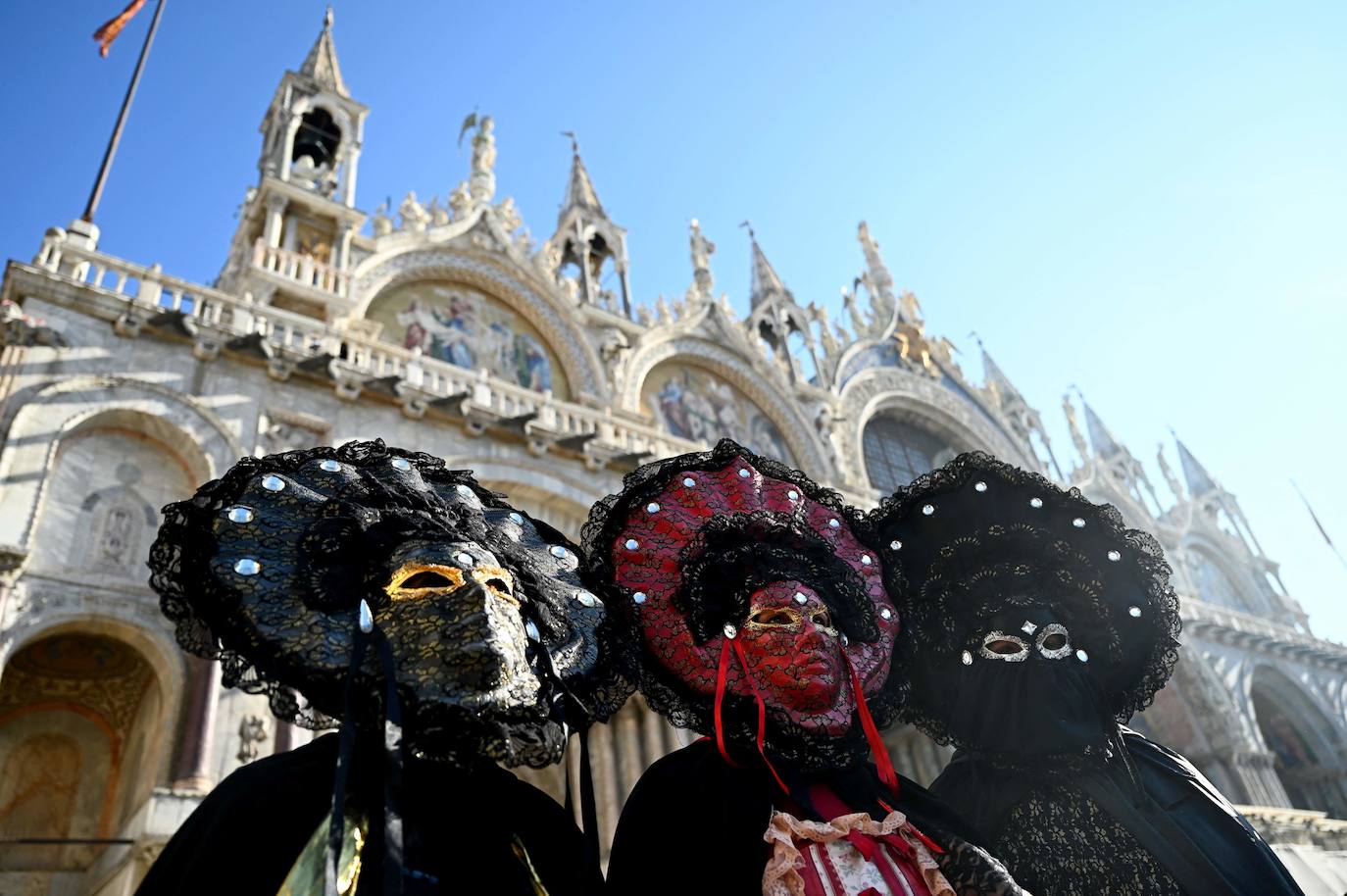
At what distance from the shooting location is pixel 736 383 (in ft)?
49.9

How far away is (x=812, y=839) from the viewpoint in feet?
6.81

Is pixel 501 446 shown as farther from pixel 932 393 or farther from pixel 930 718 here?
pixel 932 393

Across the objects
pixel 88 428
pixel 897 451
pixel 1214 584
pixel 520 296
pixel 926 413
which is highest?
pixel 926 413

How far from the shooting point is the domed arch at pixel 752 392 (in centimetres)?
1448

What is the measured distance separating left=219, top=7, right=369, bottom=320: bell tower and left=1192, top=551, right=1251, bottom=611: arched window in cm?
1881

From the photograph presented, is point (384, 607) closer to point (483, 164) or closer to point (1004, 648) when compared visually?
point (1004, 648)

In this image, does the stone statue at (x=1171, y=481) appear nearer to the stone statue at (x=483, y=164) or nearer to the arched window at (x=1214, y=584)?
the arched window at (x=1214, y=584)

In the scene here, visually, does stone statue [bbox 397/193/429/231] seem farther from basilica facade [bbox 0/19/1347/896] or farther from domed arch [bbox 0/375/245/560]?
domed arch [bbox 0/375/245/560]

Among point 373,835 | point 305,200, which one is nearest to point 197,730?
point 373,835

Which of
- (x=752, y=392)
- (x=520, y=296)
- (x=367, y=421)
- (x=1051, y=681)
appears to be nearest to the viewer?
(x=1051, y=681)

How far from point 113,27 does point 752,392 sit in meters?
9.80

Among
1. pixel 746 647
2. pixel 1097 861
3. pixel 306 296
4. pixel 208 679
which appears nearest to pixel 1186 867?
pixel 1097 861

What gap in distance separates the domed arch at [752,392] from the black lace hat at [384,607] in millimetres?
11819

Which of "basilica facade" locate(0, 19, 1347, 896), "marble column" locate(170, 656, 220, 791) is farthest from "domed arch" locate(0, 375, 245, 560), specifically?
"marble column" locate(170, 656, 220, 791)
